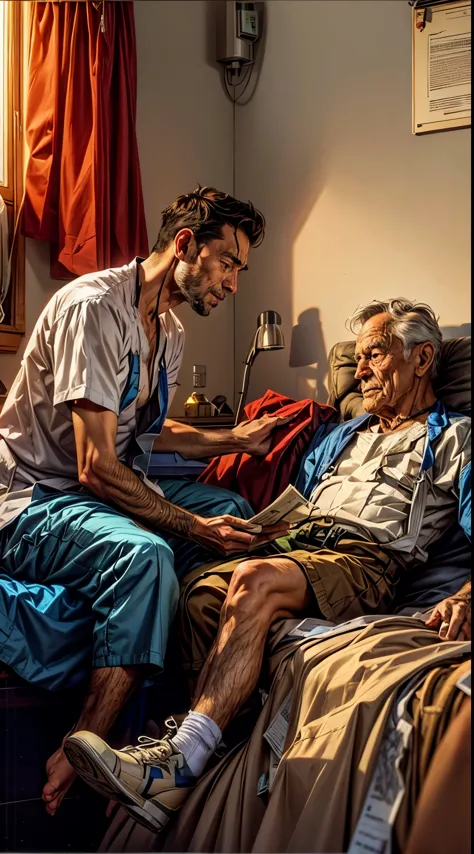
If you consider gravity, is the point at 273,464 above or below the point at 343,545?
above

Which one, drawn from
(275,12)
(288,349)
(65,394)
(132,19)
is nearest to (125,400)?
(65,394)

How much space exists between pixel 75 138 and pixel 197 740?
198 cm

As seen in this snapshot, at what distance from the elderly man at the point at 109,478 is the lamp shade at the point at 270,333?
541mm

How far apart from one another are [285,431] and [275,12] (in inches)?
66.3

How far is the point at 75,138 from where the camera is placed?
294 centimetres

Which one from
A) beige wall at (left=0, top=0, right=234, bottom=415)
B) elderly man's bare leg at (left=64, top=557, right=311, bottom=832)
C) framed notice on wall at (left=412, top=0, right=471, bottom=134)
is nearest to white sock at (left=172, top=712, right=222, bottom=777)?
elderly man's bare leg at (left=64, top=557, right=311, bottom=832)

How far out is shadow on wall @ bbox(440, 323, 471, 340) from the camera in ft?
8.93

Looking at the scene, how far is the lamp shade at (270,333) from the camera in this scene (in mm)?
3084

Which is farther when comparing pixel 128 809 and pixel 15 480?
pixel 15 480

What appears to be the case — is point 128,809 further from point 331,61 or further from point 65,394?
point 331,61

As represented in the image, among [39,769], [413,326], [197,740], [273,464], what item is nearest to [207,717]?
[197,740]

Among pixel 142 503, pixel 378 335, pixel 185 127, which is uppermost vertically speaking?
pixel 185 127

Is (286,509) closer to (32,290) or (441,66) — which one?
(32,290)

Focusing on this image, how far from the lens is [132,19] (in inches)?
120
